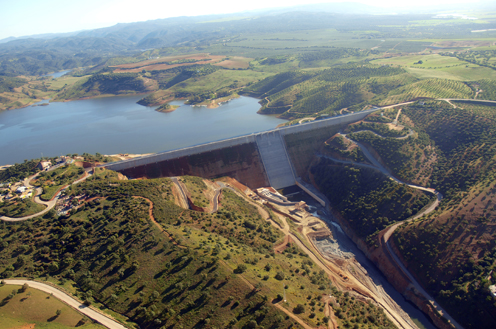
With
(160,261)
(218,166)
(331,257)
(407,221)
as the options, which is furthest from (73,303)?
(407,221)

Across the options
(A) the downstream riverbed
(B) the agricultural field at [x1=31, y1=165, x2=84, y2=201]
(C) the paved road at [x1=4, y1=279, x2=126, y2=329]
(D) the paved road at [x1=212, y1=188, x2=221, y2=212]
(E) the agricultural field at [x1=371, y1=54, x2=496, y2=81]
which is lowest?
(A) the downstream riverbed

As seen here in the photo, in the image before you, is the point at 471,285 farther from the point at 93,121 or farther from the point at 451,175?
the point at 93,121

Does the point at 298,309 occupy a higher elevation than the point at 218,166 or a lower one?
higher

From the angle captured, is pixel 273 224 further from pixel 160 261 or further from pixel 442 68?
pixel 442 68

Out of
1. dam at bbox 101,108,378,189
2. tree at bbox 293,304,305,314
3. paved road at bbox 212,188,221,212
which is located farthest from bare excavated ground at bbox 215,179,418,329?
dam at bbox 101,108,378,189

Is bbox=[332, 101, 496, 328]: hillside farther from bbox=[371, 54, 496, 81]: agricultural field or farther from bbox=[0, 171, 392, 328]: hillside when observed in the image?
bbox=[371, 54, 496, 81]: agricultural field

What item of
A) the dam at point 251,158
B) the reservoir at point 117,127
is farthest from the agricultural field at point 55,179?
the reservoir at point 117,127
